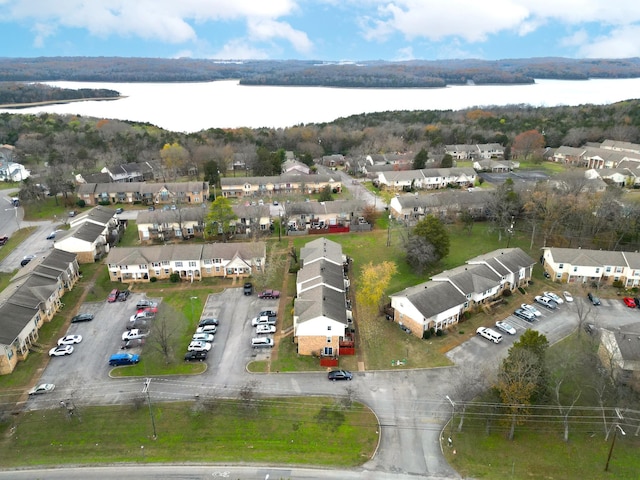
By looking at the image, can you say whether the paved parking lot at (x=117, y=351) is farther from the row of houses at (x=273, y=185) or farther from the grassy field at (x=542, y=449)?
the row of houses at (x=273, y=185)

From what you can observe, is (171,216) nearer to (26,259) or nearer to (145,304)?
(26,259)

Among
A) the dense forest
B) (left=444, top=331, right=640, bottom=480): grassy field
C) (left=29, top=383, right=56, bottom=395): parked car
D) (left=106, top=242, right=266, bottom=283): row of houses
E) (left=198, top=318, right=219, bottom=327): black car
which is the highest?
the dense forest

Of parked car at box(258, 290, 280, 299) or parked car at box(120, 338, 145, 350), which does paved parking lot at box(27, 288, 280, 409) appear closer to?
parked car at box(120, 338, 145, 350)

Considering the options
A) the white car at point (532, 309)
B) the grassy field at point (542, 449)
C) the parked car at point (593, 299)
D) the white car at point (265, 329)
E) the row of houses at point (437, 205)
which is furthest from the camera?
the row of houses at point (437, 205)

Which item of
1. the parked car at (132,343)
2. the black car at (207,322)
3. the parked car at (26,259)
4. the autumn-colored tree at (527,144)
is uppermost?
the autumn-colored tree at (527,144)

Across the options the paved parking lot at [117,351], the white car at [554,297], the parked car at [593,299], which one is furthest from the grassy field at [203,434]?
the parked car at [593,299]

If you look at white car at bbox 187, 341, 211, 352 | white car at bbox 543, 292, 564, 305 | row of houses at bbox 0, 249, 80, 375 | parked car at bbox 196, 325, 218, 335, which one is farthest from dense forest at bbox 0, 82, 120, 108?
white car at bbox 543, 292, 564, 305
